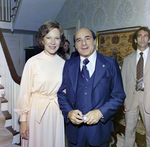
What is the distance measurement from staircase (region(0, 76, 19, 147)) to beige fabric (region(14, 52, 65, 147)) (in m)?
0.24

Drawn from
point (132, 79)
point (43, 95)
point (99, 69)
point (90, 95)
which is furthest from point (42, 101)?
point (132, 79)

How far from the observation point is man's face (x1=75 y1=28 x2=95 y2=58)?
1013 mm

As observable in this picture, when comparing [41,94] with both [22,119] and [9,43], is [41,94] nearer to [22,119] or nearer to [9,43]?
[22,119]

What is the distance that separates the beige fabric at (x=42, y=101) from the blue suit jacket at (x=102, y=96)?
10cm

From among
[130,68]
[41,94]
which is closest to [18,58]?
[41,94]

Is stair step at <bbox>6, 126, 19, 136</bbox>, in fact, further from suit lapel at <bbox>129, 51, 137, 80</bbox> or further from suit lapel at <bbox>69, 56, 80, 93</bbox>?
suit lapel at <bbox>129, 51, 137, 80</bbox>

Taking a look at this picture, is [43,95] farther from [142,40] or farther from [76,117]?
[142,40]

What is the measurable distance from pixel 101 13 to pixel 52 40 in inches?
50.1

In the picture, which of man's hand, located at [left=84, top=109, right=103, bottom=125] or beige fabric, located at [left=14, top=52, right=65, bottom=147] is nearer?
man's hand, located at [left=84, top=109, right=103, bottom=125]

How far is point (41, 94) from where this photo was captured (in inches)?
43.6

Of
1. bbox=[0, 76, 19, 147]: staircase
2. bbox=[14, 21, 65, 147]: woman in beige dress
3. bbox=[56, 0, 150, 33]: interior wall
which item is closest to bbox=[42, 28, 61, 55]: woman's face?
bbox=[14, 21, 65, 147]: woman in beige dress

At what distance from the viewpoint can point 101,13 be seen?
2.10 meters

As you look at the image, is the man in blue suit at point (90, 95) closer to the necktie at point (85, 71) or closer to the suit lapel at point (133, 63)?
the necktie at point (85, 71)

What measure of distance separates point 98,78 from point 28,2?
→ 233cm
